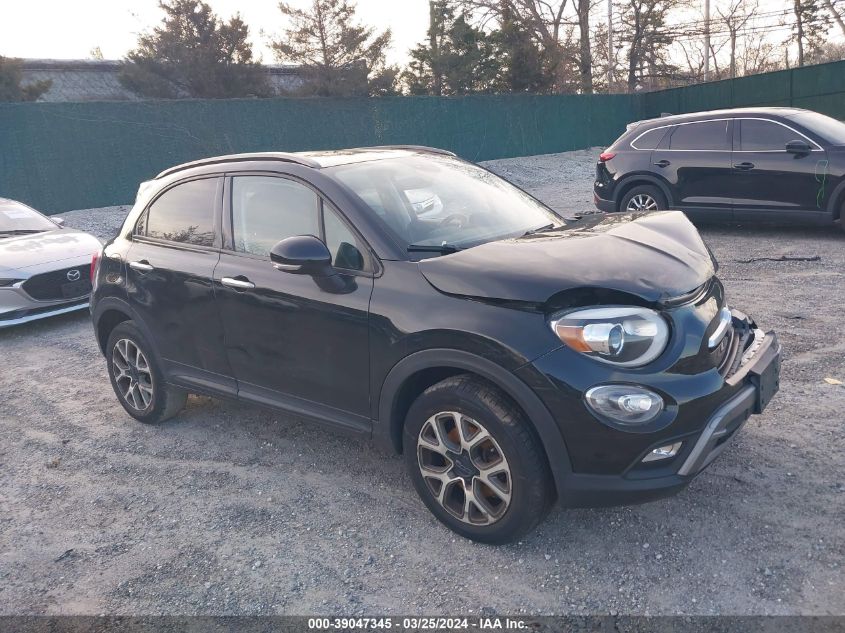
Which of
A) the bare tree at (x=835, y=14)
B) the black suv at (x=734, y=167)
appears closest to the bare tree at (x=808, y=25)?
the bare tree at (x=835, y=14)

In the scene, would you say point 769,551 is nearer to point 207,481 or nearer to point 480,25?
point 207,481

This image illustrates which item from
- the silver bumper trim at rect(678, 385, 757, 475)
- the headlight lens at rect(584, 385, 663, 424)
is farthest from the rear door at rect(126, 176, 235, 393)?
the silver bumper trim at rect(678, 385, 757, 475)

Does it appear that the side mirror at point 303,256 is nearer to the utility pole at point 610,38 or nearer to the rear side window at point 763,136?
the rear side window at point 763,136

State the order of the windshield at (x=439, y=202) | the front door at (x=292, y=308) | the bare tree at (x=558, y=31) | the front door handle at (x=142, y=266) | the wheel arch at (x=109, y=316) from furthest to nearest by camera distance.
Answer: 1. the bare tree at (x=558, y=31)
2. the wheel arch at (x=109, y=316)
3. the front door handle at (x=142, y=266)
4. the windshield at (x=439, y=202)
5. the front door at (x=292, y=308)

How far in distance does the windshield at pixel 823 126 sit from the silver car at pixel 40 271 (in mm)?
8601

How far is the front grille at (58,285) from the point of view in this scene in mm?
7555

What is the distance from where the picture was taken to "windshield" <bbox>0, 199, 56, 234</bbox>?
335 inches

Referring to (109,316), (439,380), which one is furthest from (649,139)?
(439,380)

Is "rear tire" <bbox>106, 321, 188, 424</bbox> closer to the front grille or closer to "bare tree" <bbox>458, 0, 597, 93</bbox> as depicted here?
the front grille

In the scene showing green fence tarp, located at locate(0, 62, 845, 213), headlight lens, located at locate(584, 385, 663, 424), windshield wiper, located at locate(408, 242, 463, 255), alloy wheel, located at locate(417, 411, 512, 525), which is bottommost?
alloy wheel, located at locate(417, 411, 512, 525)

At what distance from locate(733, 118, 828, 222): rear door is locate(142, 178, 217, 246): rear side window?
7.09 m

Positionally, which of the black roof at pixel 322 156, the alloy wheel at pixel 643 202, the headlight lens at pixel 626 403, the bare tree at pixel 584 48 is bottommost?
the headlight lens at pixel 626 403

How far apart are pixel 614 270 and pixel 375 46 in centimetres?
2763

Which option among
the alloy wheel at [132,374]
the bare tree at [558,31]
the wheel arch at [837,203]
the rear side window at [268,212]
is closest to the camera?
the rear side window at [268,212]
